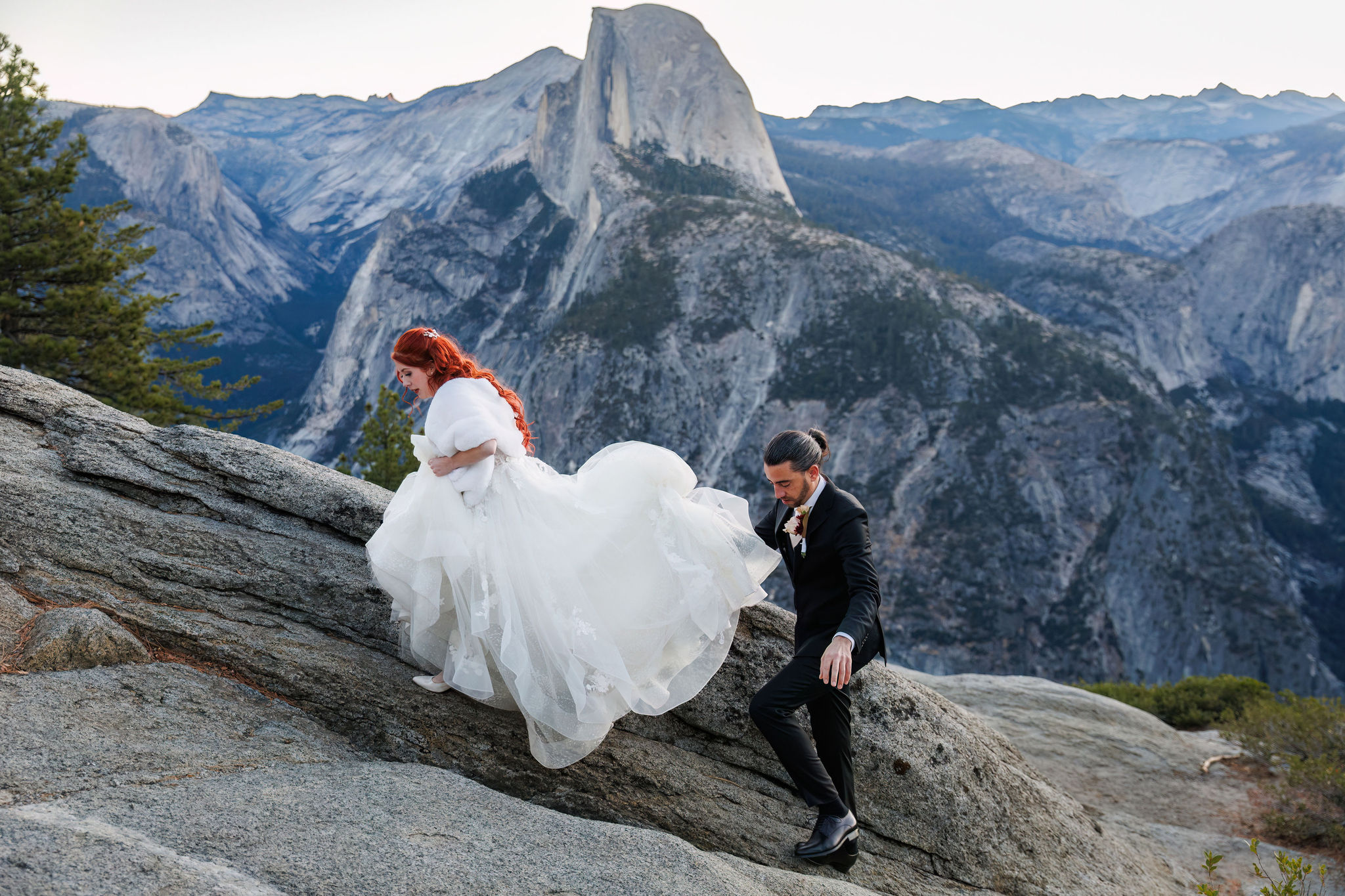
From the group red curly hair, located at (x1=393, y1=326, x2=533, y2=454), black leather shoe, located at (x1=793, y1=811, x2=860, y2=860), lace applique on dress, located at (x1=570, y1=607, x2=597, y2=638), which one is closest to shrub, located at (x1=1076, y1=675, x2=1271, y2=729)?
black leather shoe, located at (x1=793, y1=811, x2=860, y2=860)

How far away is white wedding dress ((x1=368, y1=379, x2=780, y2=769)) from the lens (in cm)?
502

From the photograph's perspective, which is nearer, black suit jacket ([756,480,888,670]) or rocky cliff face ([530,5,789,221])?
black suit jacket ([756,480,888,670])

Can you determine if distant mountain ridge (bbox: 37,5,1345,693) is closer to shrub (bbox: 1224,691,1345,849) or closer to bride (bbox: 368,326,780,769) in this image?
shrub (bbox: 1224,691,1345,849)

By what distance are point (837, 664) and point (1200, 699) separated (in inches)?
639

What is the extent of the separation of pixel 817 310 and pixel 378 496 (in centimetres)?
7154

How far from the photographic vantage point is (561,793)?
536 cm

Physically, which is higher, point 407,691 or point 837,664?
point 837,664

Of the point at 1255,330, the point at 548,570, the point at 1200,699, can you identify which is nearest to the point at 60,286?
the point at 548,570

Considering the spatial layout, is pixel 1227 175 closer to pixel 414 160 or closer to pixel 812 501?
pixel 414 160

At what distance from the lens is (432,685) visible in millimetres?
5594

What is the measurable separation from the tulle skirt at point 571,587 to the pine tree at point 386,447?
68.6 feet

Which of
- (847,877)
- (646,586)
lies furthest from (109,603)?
(847,877)

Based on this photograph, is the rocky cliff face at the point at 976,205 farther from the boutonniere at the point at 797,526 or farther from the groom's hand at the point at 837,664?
the groom's hand at the point at 837,664

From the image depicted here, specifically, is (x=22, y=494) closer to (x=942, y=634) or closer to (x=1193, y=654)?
(x=942, y=634)
